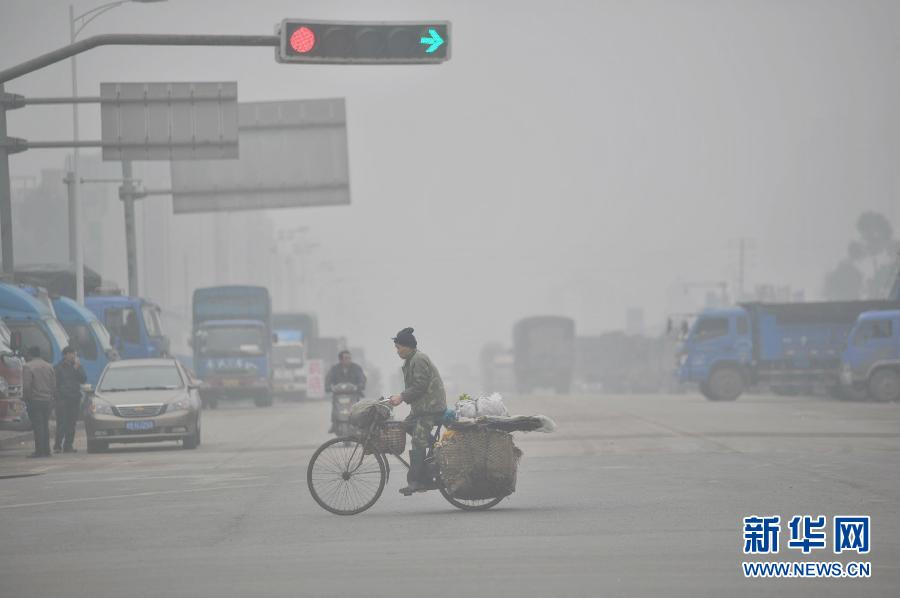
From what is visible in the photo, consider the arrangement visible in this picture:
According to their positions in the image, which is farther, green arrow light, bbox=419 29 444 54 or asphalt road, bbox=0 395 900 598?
green arrow light, bbox=419 29 444 54

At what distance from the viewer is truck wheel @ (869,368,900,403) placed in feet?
148

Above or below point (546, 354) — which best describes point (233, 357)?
above

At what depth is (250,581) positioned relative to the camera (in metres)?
9.65

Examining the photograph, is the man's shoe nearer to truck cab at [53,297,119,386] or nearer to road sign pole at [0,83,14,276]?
road sign pole at [0,83,14,276]

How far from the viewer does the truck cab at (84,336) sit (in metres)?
37.4

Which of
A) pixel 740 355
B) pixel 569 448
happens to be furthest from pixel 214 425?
pixel 740 355

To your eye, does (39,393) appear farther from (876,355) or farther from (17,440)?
(876,355)

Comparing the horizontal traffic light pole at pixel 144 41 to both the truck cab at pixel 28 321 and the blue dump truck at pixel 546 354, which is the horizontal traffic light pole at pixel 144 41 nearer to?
the truck cab at pixel 28 321

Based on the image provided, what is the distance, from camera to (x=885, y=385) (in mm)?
45344

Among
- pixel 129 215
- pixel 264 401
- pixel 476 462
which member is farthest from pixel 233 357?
pixel 476 462

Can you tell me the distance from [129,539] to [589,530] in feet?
12.4

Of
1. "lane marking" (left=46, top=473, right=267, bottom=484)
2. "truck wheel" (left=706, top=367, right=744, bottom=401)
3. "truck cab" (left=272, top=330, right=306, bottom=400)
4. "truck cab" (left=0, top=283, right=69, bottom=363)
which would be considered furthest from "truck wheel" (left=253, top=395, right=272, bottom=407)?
"lane marking" (left=46, top=473, right=267, bottom=484)

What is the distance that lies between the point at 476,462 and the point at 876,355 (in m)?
34.4

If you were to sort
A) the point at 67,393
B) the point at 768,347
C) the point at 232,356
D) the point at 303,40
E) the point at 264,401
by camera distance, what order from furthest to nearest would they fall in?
the point at 264,401 → the point at 232,356 → the point at 768,347 → the point at 67,393 → the point at 303,40
